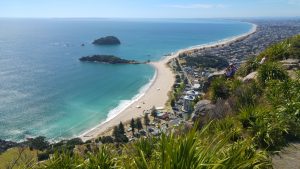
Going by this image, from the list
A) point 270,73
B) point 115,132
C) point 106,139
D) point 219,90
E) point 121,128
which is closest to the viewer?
point 270,73

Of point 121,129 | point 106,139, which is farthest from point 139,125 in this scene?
point 106,139

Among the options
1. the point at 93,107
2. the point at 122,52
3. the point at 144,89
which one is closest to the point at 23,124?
the point at 93,107

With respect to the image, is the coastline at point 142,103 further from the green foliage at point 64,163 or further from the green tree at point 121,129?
the green foliage at point 64,163

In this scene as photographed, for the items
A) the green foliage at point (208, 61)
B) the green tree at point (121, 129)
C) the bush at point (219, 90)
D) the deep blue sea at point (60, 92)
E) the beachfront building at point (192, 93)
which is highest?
the bush at point (219, 90)

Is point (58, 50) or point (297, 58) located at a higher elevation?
point (297, 58)

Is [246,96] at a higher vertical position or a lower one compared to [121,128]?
higher

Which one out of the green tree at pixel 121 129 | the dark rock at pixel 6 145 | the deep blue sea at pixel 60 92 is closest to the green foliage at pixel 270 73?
the green tree at pixel 121 129

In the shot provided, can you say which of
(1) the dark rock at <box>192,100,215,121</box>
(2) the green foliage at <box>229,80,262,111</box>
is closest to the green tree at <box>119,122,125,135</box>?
(1) the dark rock at <box>192,100,215,121</box>

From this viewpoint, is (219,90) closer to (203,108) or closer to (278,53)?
(203,108)

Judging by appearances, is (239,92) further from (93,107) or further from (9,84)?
(9,84)
